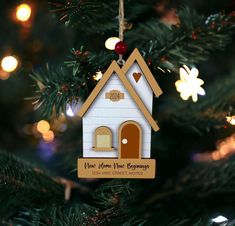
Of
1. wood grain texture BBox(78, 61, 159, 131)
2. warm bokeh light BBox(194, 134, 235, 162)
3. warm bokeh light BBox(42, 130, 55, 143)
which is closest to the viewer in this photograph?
wood grain texture BBox(78, 61, 159, 131)

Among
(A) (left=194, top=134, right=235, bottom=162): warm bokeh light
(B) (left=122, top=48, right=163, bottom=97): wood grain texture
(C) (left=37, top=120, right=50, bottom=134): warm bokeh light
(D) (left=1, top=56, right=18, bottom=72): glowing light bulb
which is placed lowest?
(B) (left=122, top=48, right=163, bottom=97): wood grain texture

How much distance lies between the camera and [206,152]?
917 millimetres

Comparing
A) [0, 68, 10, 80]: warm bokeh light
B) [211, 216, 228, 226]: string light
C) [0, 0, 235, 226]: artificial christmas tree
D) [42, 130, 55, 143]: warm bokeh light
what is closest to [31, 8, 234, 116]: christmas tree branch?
[0, 0, 235, 226]: artificial christmas tree

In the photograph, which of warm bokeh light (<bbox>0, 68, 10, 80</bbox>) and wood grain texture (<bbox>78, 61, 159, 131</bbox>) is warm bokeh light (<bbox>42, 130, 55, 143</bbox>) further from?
wood grain texture (<bbox>78, 61, 159, 131</bbox>)

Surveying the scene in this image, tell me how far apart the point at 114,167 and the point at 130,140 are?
0.04 metres

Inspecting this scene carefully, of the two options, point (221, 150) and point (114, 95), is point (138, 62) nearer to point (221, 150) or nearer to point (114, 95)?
point (114, 95)

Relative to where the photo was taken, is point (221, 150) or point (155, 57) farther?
point (221, 150)

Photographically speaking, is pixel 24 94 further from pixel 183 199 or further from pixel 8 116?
pixel 183 199

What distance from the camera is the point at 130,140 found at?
0.59m

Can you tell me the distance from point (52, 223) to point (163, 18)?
46 cm

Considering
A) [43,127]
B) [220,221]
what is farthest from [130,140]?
[43,127]

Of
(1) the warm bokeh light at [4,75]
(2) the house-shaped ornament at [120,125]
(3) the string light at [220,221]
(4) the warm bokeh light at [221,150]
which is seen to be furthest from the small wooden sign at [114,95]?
(1) the warm bokeh light at [4,75]

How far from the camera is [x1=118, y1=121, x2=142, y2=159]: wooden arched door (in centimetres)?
58

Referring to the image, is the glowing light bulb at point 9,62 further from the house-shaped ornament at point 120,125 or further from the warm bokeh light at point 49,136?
the house-shaped ornament at point 120,125
